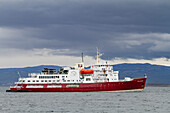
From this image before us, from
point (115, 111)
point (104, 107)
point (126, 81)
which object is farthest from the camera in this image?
point (126, 81)

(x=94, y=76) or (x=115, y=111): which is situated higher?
(x=94, y=76)

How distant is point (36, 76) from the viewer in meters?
113

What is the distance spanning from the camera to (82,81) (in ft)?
362

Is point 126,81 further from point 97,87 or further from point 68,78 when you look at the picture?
point 68,78

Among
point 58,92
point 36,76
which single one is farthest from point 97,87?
point 36,76

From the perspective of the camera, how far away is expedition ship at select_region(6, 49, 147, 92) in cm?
10844

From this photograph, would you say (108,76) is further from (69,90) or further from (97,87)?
(69,90)

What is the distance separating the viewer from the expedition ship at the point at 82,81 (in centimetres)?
10844

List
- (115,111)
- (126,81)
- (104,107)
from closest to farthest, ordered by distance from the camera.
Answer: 1. (115,111)
2. (104,107)
3. (126,81)

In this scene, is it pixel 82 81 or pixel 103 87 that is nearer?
pixel 103 87

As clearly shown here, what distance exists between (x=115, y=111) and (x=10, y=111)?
732 inches

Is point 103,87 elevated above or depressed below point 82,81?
below

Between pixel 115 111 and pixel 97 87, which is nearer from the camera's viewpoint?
pixel 115 111

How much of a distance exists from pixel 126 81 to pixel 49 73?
2458 centimetres
